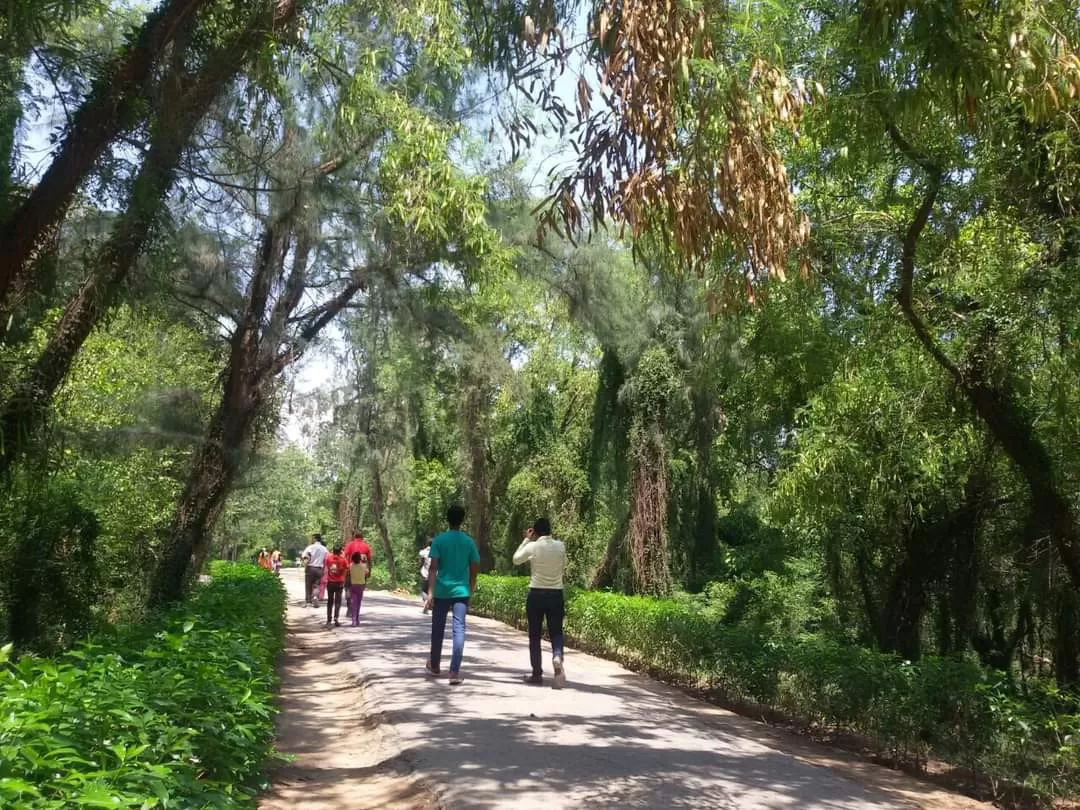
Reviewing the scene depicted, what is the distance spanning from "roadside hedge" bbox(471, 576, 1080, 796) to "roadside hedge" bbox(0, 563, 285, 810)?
5.08 meters

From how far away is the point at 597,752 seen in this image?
6.67 metres

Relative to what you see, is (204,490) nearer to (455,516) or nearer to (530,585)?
(455,516)

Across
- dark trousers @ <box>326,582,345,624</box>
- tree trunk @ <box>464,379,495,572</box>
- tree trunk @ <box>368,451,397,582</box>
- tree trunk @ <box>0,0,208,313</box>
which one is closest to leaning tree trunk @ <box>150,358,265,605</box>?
dark trousers @ <box>326,582,345,624</box>

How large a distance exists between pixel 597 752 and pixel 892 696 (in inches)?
114

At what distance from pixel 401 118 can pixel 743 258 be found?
5.92 meters

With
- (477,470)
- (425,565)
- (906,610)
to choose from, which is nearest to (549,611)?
(906,610)

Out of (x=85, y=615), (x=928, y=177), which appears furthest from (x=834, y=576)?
(x=85, y=615)

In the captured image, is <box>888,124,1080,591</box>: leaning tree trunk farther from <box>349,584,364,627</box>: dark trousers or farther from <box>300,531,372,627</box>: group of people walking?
<box>349,584,364,627</box>: dark trousers

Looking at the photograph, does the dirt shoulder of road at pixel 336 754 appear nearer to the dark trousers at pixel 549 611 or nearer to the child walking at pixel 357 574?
the dark trousers at pixel 549 611

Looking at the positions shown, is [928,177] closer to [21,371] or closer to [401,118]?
[401,118]

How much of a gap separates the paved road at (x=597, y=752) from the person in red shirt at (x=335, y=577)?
6.14 metres

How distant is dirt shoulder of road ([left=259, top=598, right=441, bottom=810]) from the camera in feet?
18.9

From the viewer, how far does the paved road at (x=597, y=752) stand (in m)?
5.63

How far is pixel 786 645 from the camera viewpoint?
1020 cm
